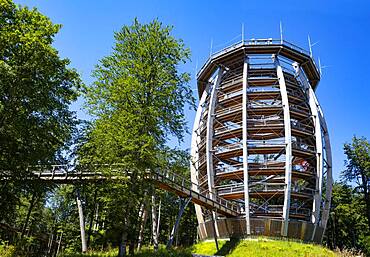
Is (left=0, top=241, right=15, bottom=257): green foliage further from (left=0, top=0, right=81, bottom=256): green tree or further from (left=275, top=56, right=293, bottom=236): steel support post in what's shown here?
(left=275, top=56, right=293, bottom=236): steel support post

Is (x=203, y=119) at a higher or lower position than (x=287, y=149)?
higher

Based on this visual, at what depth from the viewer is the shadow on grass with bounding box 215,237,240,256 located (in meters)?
25.7

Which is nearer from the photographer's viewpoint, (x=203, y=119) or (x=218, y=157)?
(x=218, y=157)

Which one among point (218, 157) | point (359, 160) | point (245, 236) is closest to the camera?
point (245, 236)

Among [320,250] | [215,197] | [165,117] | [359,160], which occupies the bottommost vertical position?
[320,250]

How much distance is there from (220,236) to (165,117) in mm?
16805

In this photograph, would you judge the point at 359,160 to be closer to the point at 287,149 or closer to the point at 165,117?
the point at 287,149

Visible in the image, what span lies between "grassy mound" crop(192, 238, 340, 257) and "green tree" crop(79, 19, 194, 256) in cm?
1114

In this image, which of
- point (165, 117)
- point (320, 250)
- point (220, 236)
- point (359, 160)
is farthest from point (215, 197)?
point (359, 160)

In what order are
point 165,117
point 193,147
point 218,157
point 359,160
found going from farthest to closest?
point 359,160 < point 193,147 < point 218,157 < point 165,117

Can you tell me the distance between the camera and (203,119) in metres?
37.2

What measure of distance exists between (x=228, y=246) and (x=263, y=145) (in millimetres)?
9483

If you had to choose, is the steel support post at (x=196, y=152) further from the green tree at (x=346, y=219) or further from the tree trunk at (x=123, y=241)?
the green tree at (x=346, y=219)

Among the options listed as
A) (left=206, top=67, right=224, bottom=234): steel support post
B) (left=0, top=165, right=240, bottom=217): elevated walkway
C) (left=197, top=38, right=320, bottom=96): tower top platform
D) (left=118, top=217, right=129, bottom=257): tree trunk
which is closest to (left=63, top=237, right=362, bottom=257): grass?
(left=206, top=67, right=224, bottom=234): steel support post
